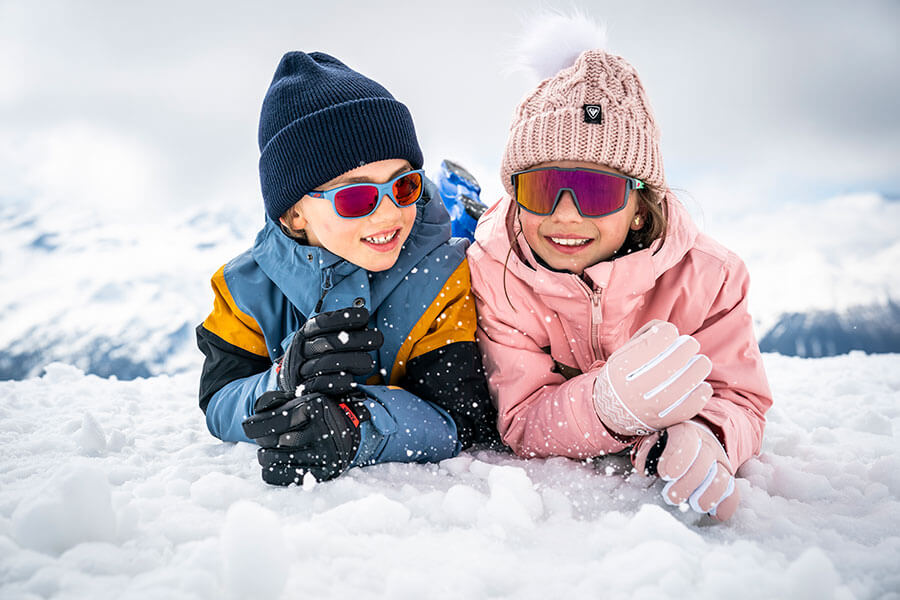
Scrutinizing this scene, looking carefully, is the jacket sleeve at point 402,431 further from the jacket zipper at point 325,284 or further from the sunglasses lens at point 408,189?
the sunglasses lens at point 408,189

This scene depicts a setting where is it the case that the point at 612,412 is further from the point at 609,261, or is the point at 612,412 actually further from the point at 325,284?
the point at 325,284

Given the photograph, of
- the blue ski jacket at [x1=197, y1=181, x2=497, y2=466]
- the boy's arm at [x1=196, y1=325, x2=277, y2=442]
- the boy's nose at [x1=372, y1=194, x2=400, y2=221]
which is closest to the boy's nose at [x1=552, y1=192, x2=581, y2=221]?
the blue ski jacket at [x1=197, y1=181, x2=497, y2=466]

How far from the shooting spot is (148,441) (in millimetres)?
2611

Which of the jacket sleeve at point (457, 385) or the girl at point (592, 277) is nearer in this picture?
the girl at point (592, 277)

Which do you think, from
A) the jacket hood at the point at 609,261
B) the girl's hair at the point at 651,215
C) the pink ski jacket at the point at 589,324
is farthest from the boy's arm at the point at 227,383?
the girl's hair at the point at 651,215

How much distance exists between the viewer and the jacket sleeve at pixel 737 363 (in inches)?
84.0

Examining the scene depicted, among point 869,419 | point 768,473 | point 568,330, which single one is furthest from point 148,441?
point 869,419

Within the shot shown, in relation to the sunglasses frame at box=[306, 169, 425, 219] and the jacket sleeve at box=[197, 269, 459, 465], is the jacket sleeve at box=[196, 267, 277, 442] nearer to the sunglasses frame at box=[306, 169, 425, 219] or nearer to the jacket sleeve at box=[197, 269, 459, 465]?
the jacket sleeve at box=[197, 269, 459, 465]

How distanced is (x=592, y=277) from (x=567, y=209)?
277mm

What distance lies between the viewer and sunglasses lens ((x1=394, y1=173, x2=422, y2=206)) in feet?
7.77

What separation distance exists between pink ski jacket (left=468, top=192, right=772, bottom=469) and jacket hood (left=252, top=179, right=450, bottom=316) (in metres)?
0.24

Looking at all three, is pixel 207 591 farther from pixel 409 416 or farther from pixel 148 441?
pixel 148 441

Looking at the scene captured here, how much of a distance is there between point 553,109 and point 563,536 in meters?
1.53

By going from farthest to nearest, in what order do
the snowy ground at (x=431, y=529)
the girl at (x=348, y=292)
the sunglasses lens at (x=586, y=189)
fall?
the sunglasses lens at (x=586, y=189)
the girl at (x=348, y=292)
the snowy ground at (x=431, y=529)
